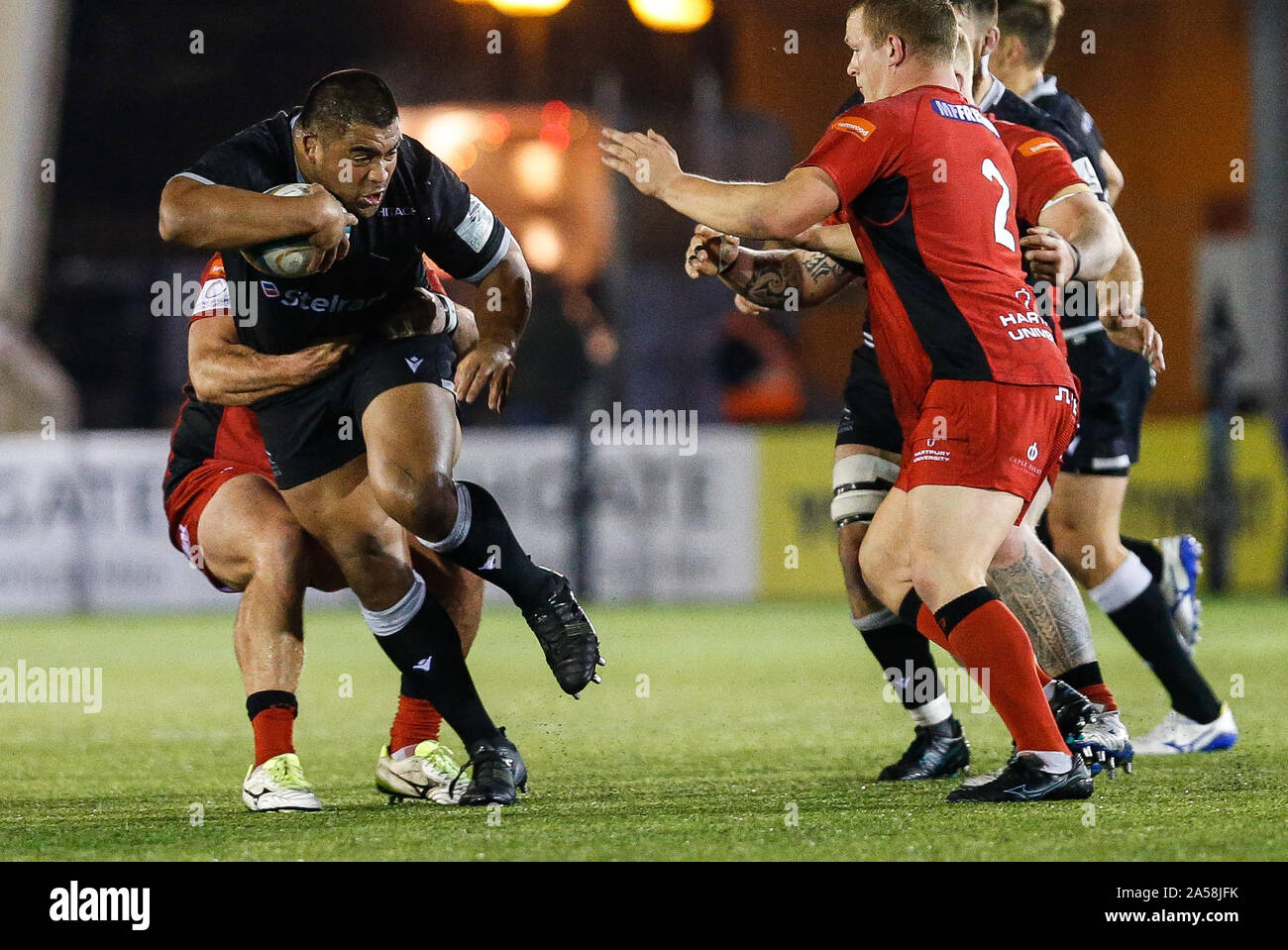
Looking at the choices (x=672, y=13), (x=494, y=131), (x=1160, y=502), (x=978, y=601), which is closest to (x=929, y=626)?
(x=978, y=601)

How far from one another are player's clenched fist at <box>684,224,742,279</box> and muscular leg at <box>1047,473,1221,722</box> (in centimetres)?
168

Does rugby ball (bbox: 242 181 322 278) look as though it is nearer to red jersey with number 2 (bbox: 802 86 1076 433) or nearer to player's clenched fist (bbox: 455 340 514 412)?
player's clenched fist (bbox: 455 340 514 412)

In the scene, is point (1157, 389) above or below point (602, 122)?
below

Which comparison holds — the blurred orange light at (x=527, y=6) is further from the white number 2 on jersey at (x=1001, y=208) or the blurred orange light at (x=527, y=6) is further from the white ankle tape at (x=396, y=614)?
the white number 2 on jersey at (x=1001, y=208)

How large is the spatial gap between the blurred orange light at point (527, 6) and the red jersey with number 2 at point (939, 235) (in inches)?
535

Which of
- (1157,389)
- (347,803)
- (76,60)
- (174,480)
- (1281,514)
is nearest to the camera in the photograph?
(347,803)

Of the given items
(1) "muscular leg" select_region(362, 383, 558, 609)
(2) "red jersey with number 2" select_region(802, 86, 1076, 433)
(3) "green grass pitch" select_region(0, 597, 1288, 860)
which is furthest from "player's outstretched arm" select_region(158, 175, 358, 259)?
(3) "green grass pitch" select_region(0, 597, 1288, 860)

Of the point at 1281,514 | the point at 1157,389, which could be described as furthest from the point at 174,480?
the point at 1157,389

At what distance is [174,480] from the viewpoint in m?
5.64

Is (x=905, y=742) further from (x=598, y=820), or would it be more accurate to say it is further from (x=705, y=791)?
(x=598, y=820)

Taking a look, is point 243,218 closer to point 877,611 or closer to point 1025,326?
point 1025,326

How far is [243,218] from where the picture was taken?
4.45 metres

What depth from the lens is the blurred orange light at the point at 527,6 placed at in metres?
17.5

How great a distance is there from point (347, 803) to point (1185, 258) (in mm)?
14035
